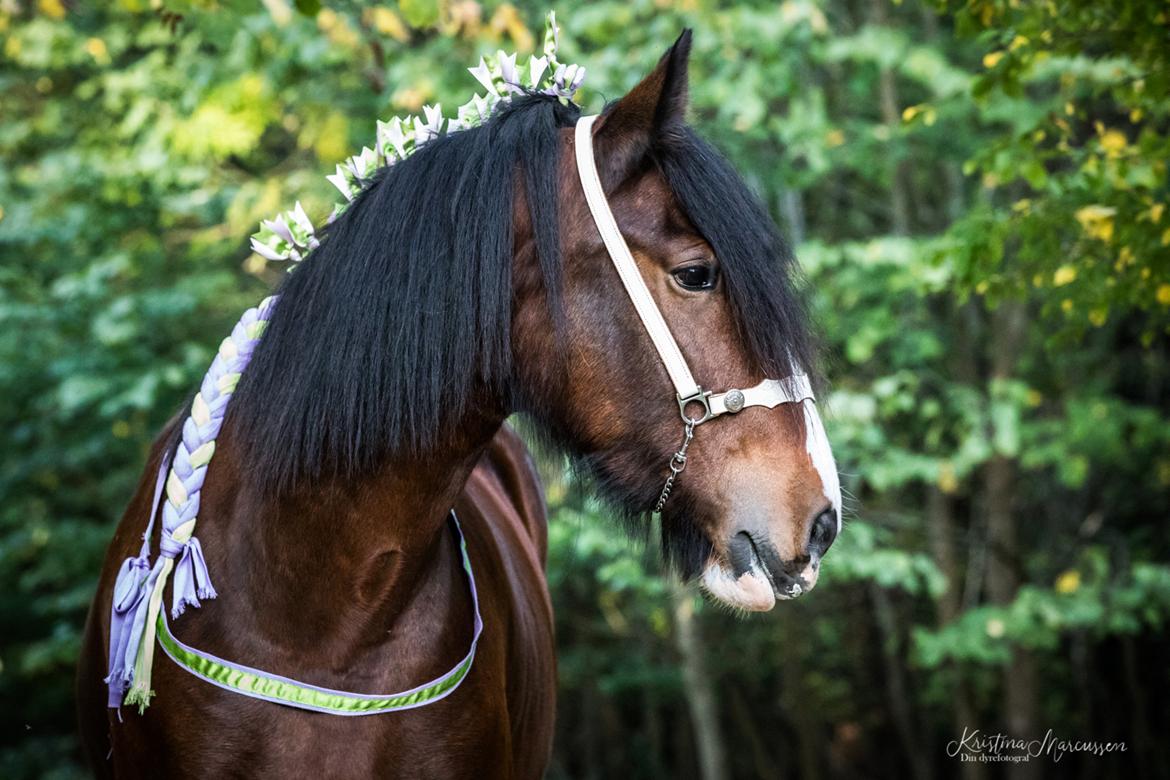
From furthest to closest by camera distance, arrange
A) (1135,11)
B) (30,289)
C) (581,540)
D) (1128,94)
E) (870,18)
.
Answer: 1. (870,18)
2. (30,289)
3. (581,540)
4. (1128,94)
5. (1135,11)

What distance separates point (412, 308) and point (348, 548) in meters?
0.53

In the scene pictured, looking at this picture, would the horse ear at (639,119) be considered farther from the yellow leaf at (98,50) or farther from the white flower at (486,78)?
the yellow leaf at (98,50)

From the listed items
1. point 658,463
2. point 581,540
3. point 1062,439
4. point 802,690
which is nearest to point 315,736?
point 658,463

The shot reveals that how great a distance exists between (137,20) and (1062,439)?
6850 millimetres

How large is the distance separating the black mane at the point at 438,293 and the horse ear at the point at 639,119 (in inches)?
1.5

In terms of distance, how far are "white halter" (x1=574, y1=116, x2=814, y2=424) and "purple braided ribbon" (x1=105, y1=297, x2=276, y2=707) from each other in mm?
871

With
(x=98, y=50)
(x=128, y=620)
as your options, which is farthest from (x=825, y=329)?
(x=98, y=50)

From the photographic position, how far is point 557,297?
2.16m

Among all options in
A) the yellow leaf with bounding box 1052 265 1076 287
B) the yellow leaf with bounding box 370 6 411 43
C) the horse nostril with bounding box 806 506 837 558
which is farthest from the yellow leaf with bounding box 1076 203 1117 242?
the yellow leaf with bounding box 370 6 411 43

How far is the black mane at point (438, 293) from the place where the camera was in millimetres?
2162

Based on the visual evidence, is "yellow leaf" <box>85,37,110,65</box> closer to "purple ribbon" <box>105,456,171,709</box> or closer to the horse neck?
"purple ribbon" <box>105,456,171,709</box>

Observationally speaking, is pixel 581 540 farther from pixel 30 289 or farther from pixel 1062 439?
pixel 30 289

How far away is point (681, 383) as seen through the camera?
2111 mm

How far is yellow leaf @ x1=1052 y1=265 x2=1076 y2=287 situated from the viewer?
144 inches
